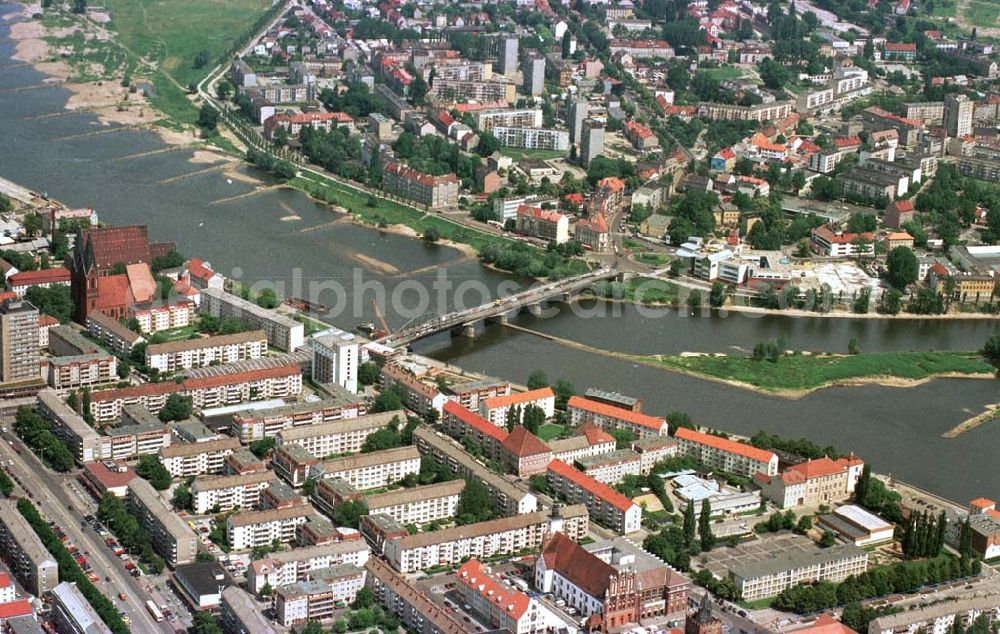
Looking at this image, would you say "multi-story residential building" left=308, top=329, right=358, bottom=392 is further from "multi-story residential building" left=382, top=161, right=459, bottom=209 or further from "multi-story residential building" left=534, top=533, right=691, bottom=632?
"multi-story residential building" left=382, top=161, right=459, bottom=209

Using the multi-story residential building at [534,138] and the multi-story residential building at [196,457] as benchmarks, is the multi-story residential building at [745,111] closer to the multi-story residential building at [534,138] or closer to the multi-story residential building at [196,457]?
the multi-story residential building at [534,138]

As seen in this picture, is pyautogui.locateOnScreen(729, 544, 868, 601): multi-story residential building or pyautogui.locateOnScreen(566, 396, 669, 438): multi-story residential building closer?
pyautogui.locateOnScreen(729, 544, 868, 601): multi-story residential building

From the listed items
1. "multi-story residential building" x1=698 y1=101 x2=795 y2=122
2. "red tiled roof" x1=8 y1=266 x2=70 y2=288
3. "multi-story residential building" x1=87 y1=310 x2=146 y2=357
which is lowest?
"multi-story residential building" x1=87 y1=310 x2=146 y2=357

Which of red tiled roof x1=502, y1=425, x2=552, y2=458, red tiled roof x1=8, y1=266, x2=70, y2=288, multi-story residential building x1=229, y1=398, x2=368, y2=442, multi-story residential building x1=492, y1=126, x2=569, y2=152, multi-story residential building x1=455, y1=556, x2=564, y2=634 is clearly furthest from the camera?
multi-story residential building x1=492, y1=126, x2=569, y2=152

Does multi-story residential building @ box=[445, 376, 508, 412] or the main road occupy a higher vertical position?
multi-story residential building @ box=[445, 376, 508, 412]

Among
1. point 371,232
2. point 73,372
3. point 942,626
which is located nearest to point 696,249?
point 371,232

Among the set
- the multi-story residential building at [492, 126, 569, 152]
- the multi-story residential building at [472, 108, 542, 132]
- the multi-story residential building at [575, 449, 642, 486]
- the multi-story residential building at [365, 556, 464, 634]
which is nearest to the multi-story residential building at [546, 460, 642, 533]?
the multi-story residential building at [575, 449, 642, 486]
